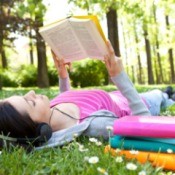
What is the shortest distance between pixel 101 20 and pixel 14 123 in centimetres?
1463

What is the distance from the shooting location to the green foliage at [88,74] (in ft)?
68.2

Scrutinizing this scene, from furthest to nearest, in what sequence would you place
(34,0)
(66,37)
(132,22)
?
(132,22), (34,0), (66,37)

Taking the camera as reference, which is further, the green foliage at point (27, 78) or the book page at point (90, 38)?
the green foliage at point (27, 78)

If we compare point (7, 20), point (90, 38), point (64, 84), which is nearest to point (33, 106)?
point (90, 38)

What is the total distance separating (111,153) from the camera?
2125mm

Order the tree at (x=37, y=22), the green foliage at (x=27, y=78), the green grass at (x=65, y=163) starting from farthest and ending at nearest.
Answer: the green foliage at (x=27, y=78)
the tree at (x=37, y=22)
the green grass at (x=65, y=163)

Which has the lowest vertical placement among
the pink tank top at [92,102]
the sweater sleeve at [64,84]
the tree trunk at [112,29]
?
the pink tank top at [92,102]

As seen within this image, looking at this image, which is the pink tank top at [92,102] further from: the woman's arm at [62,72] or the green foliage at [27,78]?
the green foliage at [27,78]

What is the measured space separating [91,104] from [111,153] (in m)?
1.24

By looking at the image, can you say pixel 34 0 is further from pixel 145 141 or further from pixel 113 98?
pixel 145 141

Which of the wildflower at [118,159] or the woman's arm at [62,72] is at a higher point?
the woman's arm at [62,72]

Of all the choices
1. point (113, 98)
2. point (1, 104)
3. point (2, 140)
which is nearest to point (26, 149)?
point (2, 140)

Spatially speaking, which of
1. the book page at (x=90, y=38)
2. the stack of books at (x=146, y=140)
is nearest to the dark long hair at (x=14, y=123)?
the stack of books at (x=146, y=140)

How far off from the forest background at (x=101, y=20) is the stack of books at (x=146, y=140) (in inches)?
322
